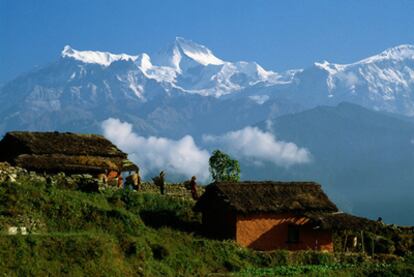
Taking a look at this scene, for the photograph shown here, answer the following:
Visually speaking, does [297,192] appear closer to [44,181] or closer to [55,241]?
[44,181]

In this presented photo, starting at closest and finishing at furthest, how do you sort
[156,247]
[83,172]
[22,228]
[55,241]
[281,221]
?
1. [55,241]
2. [22,228]
3. [156,247]
4. [281,221]
5. [83,172]

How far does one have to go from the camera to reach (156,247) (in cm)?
4038

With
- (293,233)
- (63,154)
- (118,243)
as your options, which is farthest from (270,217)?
(63,154)

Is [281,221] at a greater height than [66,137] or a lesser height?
lesser

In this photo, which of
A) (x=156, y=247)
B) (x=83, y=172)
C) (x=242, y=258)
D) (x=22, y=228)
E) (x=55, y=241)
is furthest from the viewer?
(x=83, y=172)

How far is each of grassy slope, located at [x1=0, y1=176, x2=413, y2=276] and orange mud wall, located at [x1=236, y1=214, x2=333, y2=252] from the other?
259 centimetres

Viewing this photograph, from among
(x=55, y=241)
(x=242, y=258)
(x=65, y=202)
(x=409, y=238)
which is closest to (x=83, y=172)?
(x=65, y=202)

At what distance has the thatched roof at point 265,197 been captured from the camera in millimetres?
49281

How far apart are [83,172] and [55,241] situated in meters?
18.7

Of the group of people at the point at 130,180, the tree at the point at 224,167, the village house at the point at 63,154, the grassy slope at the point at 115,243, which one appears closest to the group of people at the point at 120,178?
the group of people at the point at 130,180

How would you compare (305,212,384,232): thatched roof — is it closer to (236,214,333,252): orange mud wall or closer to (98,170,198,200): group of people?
(236,214,333,252): orange mud wall

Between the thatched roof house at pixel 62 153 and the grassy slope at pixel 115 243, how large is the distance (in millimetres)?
6013

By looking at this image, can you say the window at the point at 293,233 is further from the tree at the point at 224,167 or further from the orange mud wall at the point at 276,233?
the tree at the point at 224,167

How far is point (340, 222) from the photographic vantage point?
50.2 metres
